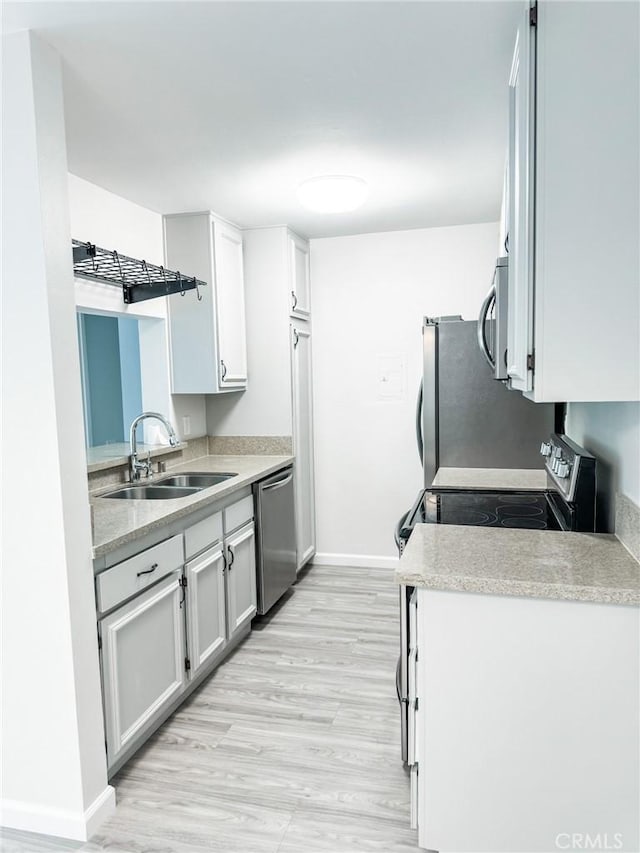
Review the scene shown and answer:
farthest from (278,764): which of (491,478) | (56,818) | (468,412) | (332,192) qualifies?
(332,192)

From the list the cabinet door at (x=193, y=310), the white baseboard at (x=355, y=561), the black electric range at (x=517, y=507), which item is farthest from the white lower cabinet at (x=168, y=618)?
the white baseboard at (x=355, y=561)

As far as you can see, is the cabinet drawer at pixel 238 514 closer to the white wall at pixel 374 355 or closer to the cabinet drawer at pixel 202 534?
the cabinet drawer at pixel 202 534

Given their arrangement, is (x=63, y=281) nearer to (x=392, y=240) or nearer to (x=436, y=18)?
(x=436, y=18)

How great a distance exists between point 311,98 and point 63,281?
3.45 feet

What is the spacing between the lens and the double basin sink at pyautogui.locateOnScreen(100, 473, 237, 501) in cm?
293

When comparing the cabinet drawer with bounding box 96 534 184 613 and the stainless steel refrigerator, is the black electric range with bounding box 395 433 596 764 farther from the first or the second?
the cabinet drawer with bounding box 96 534 184 613

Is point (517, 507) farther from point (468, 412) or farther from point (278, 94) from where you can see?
point (278, 94)

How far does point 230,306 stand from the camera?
3607 millimetres

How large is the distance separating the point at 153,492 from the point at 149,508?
676mm

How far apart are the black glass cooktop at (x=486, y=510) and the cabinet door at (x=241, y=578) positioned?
1049mm

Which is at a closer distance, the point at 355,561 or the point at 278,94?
the point at 278,94

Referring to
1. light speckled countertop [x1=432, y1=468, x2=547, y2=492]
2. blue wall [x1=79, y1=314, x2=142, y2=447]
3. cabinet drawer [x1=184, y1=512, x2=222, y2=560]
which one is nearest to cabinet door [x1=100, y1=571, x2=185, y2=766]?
cabinet drawer [x1=184, y1=512, x2=222, y2=560]

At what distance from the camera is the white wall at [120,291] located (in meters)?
2.73

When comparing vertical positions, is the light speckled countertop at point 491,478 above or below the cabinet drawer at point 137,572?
above
